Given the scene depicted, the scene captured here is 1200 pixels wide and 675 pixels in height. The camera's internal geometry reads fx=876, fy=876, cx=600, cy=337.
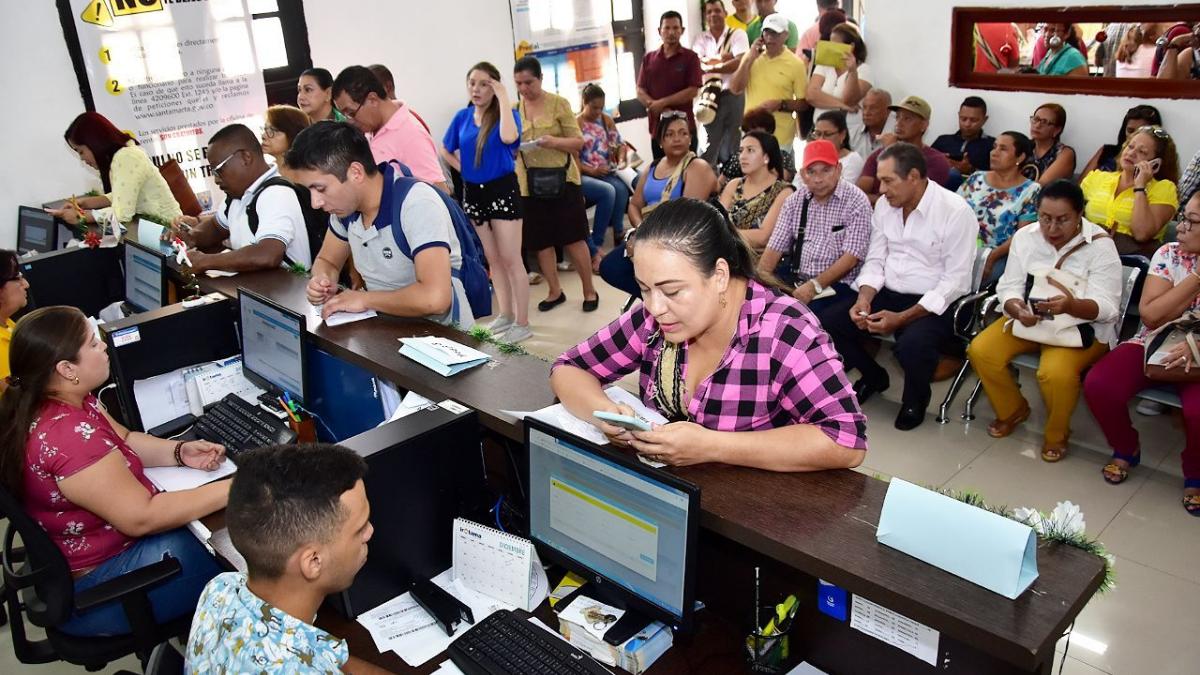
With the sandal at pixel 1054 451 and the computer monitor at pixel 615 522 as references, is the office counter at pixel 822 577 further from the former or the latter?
the sandal at pixel 1054 451

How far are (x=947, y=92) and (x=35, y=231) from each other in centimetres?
582

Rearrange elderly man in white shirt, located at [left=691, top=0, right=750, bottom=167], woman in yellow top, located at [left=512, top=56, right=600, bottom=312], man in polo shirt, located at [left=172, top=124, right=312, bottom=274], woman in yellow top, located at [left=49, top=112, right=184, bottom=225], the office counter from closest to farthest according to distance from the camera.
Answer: the office counter, man in polo shirt, located at [left=172, top=124, right=312, bottom=274], woman in yellow top, located at [left=49, top=112, right=184, bottom=225], woman in yellow top, located at [left=512, top=56, right=600, bottom=312], elderly man in white shirt, located at [left=691, top=0, right=750, bottom=167]

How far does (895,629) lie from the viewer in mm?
1548

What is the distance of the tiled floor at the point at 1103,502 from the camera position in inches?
108

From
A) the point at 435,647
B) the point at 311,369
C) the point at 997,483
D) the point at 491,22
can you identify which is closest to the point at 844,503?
the point at 435,647

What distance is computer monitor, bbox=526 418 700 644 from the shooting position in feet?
5.29

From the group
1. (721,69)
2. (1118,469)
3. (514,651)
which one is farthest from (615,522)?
(721,69)

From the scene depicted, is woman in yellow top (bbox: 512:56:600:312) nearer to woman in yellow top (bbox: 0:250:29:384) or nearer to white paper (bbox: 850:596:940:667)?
woman in yellow top (bbox: 0:250:29:384)

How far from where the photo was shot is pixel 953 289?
424 cm

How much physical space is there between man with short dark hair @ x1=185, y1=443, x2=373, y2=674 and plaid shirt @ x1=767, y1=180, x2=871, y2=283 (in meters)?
3.39

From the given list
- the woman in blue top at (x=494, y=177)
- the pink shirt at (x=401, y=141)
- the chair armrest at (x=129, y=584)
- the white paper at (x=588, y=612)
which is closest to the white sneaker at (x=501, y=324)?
the woman in blue top at (x=494, y=177)

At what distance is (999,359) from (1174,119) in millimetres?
2137

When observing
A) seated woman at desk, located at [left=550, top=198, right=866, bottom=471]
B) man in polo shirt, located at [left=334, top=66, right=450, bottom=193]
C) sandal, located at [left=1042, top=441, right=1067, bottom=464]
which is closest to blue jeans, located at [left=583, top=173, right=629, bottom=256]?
man in polo shirt, located at [left=334, top=66, right=450, bottom=193]

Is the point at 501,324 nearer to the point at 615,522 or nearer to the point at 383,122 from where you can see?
the point at 383,122
